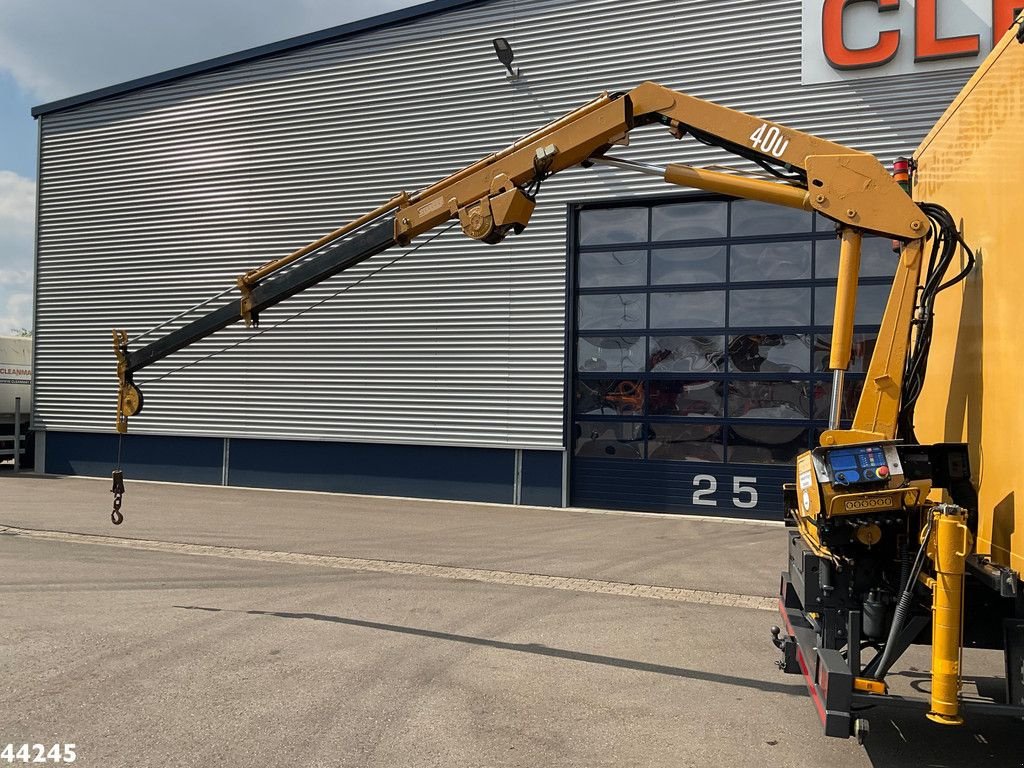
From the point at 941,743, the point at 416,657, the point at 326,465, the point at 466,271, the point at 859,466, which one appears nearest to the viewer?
the point at 859,466

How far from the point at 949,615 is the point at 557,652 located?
9.34 ft

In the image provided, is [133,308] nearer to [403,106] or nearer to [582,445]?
[403,106]

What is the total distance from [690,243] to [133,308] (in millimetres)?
11573

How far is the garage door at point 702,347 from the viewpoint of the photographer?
11.9m

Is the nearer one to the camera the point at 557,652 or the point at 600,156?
the point at 557,652

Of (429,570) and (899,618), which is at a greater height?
(899,618)

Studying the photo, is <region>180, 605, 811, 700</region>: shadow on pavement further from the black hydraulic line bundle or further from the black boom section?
the black boom section

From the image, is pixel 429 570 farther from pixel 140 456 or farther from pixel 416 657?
pixel 140 456

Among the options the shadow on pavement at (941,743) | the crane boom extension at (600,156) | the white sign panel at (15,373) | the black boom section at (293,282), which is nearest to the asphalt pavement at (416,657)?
the shadow on pavement at (941,743)

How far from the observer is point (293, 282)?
689 centimetres

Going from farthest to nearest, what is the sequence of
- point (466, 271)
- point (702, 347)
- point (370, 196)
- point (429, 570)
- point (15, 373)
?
point (15, 373) → point (370, 196) → point (466, 271) → point (702, 347) → point (429, 570)

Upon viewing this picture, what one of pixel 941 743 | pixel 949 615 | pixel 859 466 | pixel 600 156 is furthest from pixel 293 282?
pixel 941 743

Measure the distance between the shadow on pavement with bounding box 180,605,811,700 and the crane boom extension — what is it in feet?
6.34

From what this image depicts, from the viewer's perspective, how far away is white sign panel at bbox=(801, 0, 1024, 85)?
435 inches
